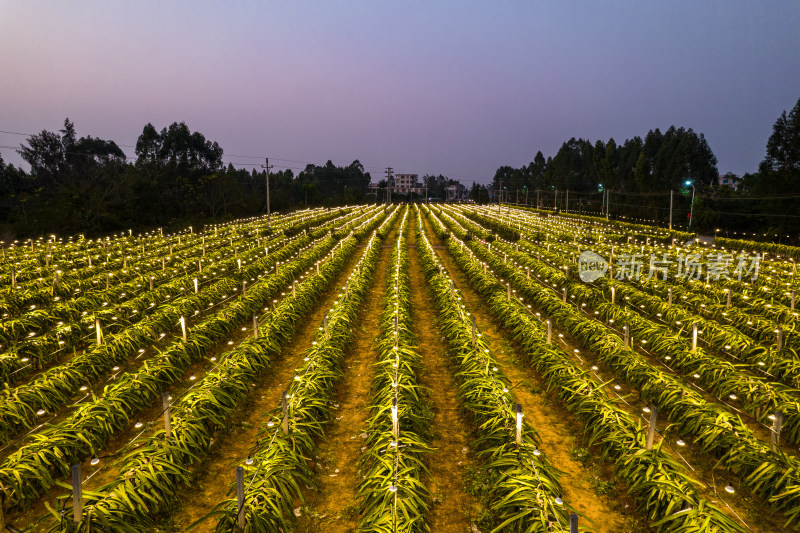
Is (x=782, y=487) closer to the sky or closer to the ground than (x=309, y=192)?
closer to the ground

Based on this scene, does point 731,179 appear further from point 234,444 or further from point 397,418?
point 234,444

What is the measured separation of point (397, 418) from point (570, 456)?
236 cm

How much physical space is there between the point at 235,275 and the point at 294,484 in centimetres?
1204

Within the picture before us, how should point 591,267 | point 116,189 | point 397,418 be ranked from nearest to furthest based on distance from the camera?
point 397,418 < point 591,267 < point 116,189

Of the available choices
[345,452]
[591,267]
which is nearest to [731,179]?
[591,267]

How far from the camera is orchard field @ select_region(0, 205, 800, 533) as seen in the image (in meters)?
4.46

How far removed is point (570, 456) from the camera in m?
5.73

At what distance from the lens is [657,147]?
65562mm

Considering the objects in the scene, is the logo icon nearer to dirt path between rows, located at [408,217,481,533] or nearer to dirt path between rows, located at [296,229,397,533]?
dirt path between rows, located at [408,217,481,533]

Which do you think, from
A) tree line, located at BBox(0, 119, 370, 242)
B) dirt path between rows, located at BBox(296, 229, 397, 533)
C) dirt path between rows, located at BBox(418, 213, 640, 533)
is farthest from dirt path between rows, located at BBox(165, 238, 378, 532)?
tree line, located at BBox(0, 119, 370, 242)

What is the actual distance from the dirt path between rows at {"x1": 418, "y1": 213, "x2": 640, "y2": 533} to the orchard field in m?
0.03

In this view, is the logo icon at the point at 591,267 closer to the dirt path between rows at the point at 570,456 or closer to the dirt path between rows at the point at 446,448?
the dirt path between rows at the point at 570,456

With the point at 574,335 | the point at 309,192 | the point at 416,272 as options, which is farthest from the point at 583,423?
the point at 309,192

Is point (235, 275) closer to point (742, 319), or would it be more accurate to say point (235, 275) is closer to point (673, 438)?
point (673, 438)
